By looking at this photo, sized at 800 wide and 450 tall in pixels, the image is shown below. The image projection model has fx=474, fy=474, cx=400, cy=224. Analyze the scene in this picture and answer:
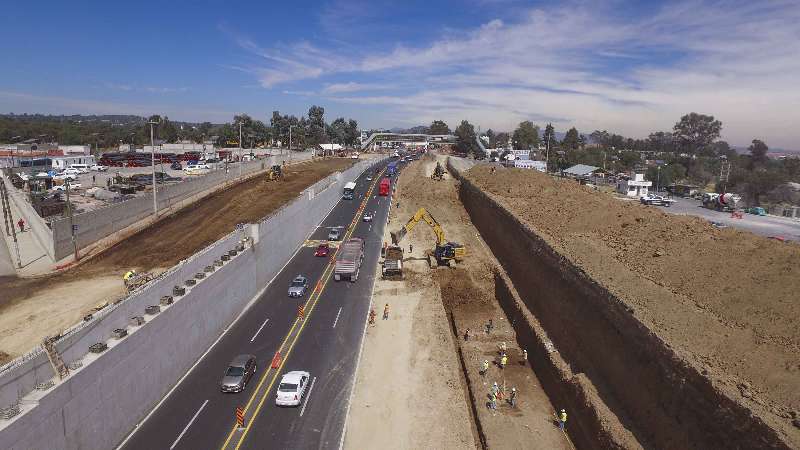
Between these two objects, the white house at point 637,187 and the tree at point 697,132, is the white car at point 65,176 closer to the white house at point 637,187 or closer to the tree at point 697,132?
the white house at point 637,187

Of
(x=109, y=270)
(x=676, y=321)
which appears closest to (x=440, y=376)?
(x=676, y=321)

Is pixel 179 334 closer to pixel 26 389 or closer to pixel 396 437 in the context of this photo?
pixel 26 389

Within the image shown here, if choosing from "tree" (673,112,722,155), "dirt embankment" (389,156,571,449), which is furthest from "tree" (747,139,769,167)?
"dirt embankment" (389,156,571,449)

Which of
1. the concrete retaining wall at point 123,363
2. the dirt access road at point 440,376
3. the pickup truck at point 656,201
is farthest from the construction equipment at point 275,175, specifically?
the pickup truck at point 656,201

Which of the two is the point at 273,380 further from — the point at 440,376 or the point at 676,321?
the point at 676,321

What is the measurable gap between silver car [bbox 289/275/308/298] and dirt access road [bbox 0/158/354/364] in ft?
38.7

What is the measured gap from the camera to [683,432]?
1820 cm

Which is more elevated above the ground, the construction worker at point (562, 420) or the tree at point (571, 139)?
the tree at point (571, 139)

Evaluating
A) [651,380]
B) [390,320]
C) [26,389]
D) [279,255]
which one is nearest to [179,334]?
[26,389]

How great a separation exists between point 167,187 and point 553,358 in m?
51.9

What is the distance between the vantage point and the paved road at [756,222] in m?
50.0

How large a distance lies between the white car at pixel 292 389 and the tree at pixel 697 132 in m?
212

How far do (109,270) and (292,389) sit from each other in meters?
26.3

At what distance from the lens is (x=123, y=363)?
70.6 ft
